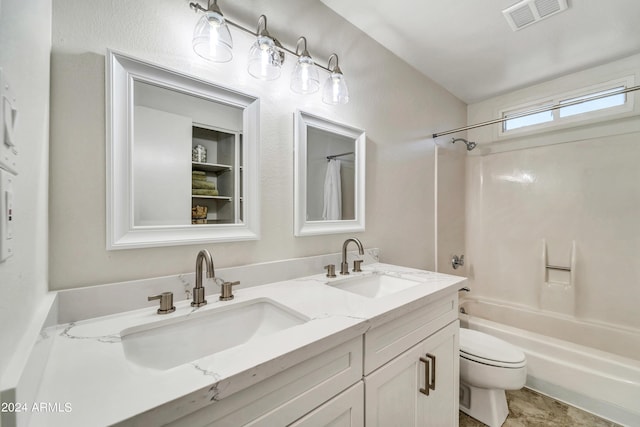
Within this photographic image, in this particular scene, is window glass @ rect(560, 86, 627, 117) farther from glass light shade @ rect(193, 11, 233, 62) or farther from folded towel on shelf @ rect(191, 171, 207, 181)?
folded towel on shelf @ rect(191, 171, 207, 181)

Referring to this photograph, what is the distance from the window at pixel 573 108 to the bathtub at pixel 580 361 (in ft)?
5.28

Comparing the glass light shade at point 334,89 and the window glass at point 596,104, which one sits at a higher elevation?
the window glass at point 596,104

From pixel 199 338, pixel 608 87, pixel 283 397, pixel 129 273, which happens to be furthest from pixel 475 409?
pixel 608 87

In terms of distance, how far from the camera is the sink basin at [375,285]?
1.28m

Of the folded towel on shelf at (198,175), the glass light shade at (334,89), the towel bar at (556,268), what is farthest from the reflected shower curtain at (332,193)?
the towel bar at (556,268)

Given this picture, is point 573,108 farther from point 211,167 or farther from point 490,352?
point 211,167

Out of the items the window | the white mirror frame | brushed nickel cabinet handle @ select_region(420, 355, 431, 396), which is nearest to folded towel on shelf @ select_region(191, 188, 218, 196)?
the white mirror frame

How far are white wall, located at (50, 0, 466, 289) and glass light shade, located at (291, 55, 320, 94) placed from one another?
5 centimetres

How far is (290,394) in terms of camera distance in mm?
604

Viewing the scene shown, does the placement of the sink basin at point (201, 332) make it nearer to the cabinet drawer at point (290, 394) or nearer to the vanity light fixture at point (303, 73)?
the cabinet drawer at point (290, 394)

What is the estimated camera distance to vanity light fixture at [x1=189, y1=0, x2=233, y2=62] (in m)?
0.93

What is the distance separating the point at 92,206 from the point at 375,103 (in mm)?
1568

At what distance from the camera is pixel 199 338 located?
0.80 meters

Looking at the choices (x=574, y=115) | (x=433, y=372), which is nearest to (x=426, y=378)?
(x=433, y=372)
